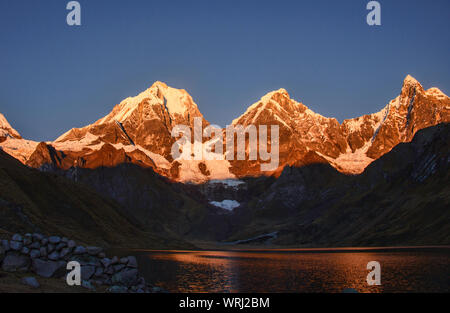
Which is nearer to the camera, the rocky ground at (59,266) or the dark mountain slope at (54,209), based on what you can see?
the rocky ground at (59,266)

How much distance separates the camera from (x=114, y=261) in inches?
1983

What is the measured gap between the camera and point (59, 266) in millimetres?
47375

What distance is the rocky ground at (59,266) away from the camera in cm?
4446

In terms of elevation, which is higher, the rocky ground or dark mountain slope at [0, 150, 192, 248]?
dark mountain slope at [0, 150, 192, 248]

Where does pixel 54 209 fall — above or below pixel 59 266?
Result: above

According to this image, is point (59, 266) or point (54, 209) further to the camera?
point (54, 209)

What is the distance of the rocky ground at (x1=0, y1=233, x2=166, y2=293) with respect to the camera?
44459 millimetres

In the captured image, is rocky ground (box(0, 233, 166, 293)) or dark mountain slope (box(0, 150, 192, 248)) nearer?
rocky ground (box(0, 233, 166, 293))

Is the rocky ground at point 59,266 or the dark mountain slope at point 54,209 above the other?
the dark mountain slope at point 54,209
